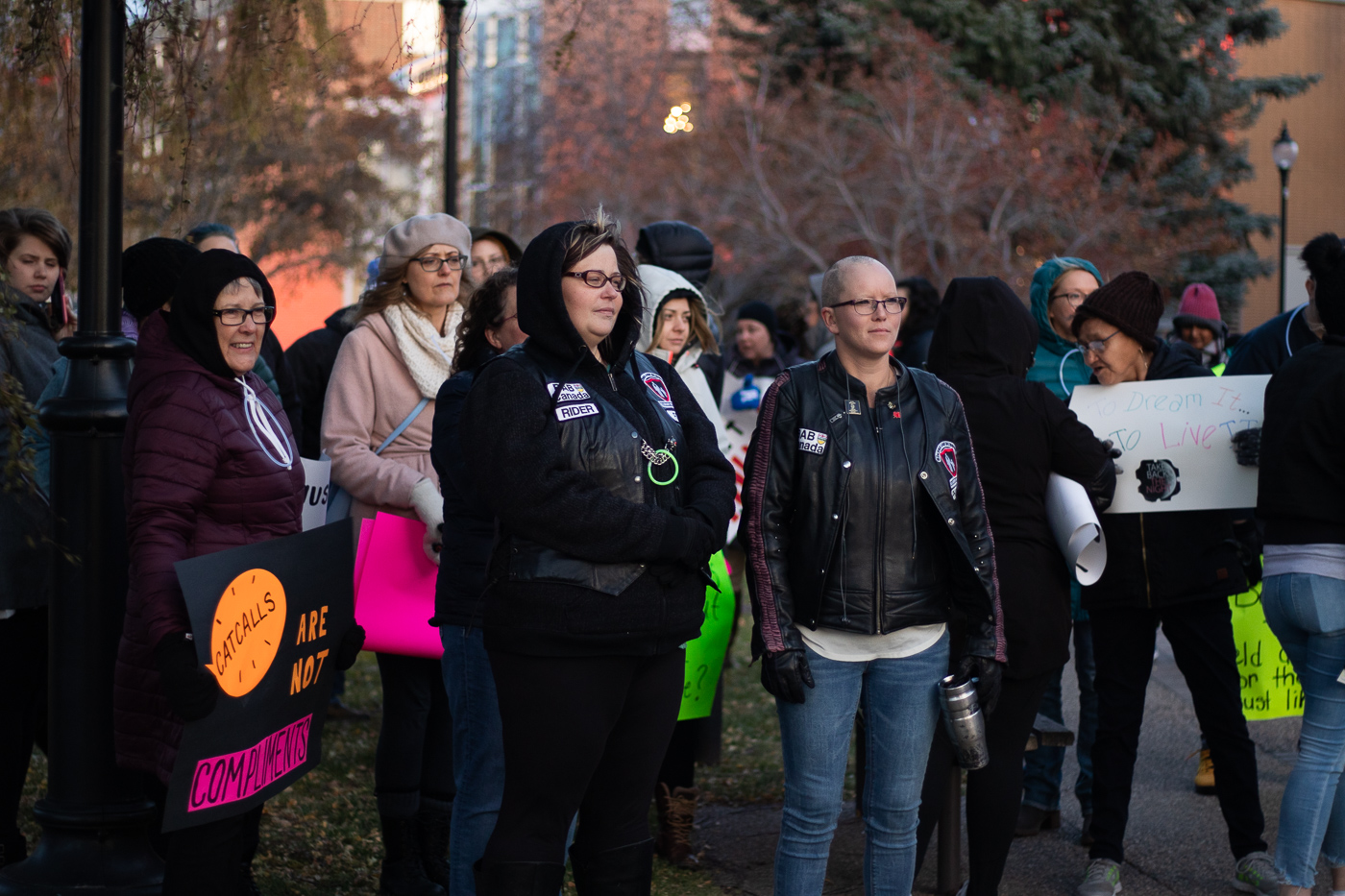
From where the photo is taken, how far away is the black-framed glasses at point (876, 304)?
12.0 feet

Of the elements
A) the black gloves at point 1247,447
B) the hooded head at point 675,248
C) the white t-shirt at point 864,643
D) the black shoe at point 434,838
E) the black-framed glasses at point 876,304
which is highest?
the hooded head at point 675,248

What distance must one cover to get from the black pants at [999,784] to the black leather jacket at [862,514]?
39 centimetres

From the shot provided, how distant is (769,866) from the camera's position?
5.04 metres

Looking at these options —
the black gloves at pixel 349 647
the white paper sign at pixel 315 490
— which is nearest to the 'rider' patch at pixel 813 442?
the black gloves at pixel 349 647

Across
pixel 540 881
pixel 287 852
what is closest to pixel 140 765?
pixel 540 881

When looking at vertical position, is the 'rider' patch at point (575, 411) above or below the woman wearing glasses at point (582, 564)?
above

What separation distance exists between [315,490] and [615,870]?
6.31 ft

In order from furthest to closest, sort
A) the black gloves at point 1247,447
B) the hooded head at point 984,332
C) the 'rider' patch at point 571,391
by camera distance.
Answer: the black gloves at point 1247,447, the hooded head at point 984,332, the 'rider' patch at point 571,391

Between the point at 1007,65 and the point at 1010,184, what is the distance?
12.7 feet

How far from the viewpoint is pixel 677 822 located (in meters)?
4.98

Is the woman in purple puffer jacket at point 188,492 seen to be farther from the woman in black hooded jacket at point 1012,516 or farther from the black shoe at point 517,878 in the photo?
the woman in black hooded jacket at point 1012,516

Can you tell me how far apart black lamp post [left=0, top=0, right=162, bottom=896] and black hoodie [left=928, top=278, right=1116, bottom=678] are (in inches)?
101

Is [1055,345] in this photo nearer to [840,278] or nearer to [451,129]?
[840,278]

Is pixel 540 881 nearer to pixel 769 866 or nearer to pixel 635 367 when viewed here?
pixel 635 367
